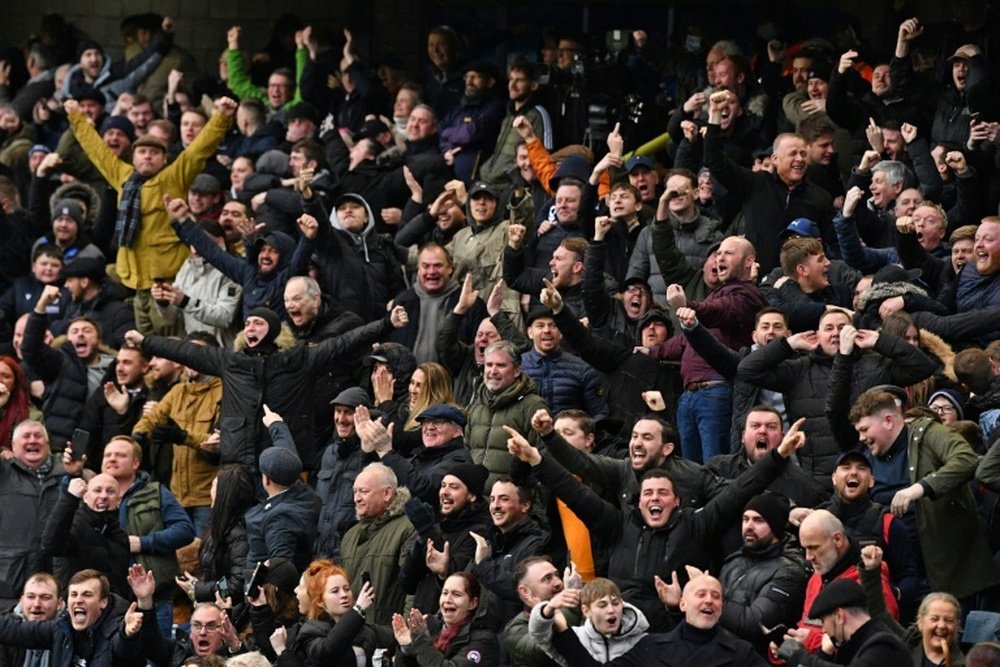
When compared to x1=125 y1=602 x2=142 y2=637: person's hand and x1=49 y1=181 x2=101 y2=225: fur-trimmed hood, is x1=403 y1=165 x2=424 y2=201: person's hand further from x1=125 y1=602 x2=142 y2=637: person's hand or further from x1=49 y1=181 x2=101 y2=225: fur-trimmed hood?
x1=125 y1=602 x2=142 y2=637: person's hand

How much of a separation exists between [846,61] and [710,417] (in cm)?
373

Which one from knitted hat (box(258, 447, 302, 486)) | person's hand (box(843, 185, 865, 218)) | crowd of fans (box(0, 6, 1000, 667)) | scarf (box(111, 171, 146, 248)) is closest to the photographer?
crowd of fans (box(0, 6, 1000, 667))

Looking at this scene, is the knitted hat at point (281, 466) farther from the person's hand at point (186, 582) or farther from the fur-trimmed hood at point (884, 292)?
the fur-trimmed hood at point (884, 292)

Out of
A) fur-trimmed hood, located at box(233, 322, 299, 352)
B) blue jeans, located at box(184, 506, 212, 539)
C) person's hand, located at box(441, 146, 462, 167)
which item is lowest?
blue jeans, located at box(184, 506, 212, 539)

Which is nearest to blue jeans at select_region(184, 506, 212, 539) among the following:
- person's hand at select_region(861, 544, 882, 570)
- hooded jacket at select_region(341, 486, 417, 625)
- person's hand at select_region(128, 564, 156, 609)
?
hooded jacket at select_region(341, 486, 417, 625)

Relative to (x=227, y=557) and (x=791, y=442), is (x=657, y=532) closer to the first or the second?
(x=791, y=442)

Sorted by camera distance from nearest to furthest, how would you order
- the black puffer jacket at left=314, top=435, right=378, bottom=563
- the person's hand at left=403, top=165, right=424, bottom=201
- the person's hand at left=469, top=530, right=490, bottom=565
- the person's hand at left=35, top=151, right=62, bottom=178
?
the person's hand at left=469, top=530, right=490, bottom=565, the black puffer jacket at left=314, top=435, right=378, bottom=563, the person's hand at left=403, top=165, right=424, bottom=201, the person's hand at left=35, top=151, right=62, bottom=178

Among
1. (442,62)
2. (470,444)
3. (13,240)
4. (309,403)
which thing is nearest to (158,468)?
(309,403)

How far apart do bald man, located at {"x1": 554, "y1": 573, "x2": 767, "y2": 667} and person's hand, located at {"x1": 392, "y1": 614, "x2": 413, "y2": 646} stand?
40.9 inches

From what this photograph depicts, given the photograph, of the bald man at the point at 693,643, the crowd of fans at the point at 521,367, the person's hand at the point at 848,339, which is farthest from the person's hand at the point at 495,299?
the bald man at the point at 693,643

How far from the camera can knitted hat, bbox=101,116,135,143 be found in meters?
20.7

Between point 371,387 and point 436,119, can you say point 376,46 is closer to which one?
point 436,119

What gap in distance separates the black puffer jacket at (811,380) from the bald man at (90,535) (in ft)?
12.4

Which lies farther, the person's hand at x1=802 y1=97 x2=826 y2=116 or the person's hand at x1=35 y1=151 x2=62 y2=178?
the person's hand at x1=35 y1=151 x2=62 y2=178
